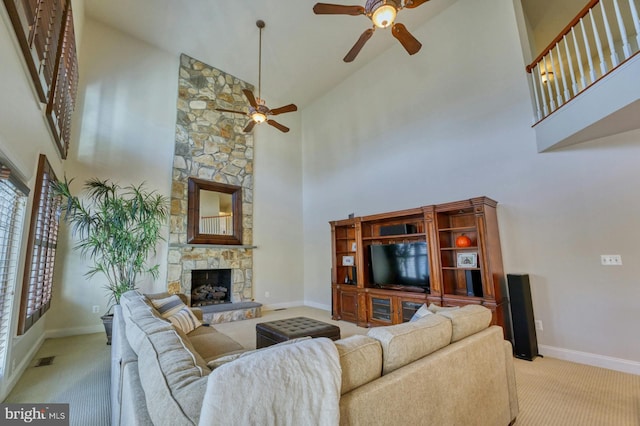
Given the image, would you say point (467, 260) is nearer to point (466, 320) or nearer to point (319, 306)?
point (466, 320)

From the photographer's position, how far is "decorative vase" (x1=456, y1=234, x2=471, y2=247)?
4.07 meters

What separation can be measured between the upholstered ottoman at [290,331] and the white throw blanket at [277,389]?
1.91 m

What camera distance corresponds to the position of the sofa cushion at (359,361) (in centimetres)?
116

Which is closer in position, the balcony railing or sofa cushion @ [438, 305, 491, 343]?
sofa cushion @ [438, 305, 491, 343]

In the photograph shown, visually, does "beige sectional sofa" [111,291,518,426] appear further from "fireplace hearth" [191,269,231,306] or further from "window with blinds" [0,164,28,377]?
"fireplace hearth" [191,269,231,306]

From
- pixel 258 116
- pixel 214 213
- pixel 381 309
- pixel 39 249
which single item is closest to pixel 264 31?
pixel 258 116

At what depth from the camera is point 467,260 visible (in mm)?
3996

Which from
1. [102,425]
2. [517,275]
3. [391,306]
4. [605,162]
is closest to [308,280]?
[391,306]

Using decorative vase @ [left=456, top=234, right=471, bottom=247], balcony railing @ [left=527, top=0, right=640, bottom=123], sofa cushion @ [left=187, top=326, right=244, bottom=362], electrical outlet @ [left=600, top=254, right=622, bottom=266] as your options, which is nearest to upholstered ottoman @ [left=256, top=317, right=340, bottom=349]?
sofa cushion @ [left=187, top=326, right=244, bottom=362]

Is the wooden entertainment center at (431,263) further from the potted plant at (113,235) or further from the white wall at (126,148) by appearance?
the potted plant at (113,235)

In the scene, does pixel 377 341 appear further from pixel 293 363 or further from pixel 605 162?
pixel 605 162

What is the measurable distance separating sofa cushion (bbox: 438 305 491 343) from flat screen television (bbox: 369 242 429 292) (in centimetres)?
235

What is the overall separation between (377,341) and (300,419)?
577mm

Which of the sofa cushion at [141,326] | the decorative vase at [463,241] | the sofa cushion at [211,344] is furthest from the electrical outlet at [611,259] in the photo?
the sofa cushion at [141,326]
